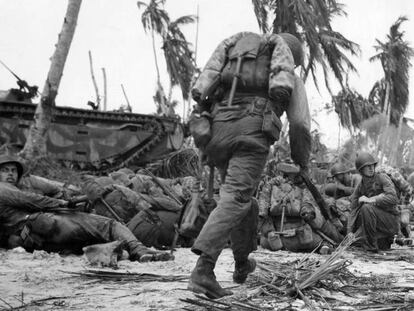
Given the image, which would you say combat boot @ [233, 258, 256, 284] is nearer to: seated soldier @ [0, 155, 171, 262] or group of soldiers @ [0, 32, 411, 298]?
group of soldiers @ [0, 32, 411, 298]

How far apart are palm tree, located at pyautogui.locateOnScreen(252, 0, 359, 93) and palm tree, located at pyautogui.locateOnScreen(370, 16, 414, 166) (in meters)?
19.4

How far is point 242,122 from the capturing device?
3570 mm

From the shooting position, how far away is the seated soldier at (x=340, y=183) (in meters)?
10.1

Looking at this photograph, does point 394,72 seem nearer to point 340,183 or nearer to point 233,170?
point 340,183

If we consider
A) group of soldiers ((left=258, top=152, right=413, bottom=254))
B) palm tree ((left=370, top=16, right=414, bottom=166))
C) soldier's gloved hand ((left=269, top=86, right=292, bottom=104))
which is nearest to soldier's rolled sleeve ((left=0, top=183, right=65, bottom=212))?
group of soldiers ((left=258, top=152, right=413, bottom=254))

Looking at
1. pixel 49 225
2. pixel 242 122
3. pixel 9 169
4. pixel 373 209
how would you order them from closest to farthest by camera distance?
pixel 242 122 → pixel 49 225 → pixel 9 169 → pixel 373 209

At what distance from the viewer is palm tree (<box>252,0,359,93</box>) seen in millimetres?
15242

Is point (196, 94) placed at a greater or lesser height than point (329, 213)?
greater

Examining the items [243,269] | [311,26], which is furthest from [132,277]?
[311,26]

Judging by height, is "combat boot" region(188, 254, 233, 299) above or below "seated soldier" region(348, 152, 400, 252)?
below

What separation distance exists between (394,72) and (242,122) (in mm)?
34393

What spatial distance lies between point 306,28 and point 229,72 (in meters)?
12.2

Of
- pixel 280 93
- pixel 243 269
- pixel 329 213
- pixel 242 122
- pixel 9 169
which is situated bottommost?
pixel 243 269

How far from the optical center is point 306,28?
15.3 metres
